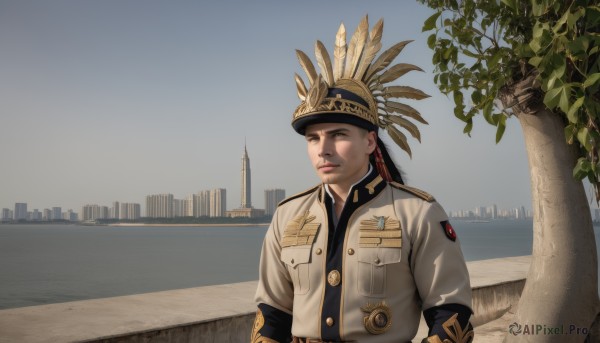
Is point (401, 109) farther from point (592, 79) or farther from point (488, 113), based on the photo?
point (488, 113)

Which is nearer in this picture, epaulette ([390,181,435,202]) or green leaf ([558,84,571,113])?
epaulette ([390,181,435,202])

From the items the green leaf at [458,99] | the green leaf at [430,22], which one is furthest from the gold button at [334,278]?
the green leaf at [458,99]

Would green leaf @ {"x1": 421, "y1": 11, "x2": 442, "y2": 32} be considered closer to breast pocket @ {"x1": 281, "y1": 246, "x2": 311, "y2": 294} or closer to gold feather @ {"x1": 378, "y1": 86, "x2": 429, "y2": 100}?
gold feather @ {"x1": 378, "y1": 86, "x2": 429, "y2": 100}

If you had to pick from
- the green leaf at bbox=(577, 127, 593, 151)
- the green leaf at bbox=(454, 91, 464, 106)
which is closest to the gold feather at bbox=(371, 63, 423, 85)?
the green leaf at bbox=(577, 127, 593, 151)

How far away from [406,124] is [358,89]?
1.45ft

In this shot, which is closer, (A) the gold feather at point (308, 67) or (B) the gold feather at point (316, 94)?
(B) the gold feather at point (316, 94)

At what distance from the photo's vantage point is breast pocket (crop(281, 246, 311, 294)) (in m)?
2.64

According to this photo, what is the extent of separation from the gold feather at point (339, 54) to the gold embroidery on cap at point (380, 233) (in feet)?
2.59

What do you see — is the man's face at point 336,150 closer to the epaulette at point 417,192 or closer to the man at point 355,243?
the man at point 355,243

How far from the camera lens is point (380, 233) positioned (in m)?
2.55

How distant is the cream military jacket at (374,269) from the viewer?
2.47 m

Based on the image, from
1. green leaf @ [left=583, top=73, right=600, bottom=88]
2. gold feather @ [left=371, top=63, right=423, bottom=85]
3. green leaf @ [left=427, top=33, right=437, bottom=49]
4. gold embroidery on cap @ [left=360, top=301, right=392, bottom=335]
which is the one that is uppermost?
green leaf @ [left=427, top=33, right=437, bottom=49]

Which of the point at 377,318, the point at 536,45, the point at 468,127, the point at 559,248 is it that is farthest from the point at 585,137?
the point at 377,318

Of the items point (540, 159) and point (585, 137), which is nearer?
point (585, 137)
